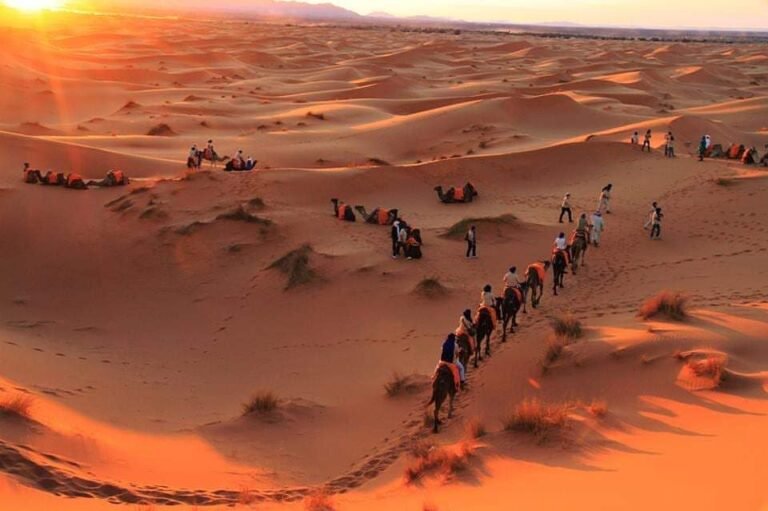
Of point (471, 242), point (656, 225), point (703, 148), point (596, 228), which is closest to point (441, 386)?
point (471, 242)

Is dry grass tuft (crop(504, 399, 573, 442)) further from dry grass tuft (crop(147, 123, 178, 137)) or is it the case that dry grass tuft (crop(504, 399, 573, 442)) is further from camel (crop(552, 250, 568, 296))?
dry grass tuft (crop(147, 123, 178, 137))

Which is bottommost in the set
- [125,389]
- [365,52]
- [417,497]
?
[125,389]

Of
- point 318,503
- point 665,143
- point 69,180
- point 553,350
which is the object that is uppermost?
point 665,143

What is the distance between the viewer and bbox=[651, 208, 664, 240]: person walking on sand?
21500 mm

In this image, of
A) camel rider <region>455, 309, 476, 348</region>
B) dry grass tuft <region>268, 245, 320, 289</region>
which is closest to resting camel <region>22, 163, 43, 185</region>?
dry grass tuft <region>268, 245, 320, 289</region>

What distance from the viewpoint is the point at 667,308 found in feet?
46.7

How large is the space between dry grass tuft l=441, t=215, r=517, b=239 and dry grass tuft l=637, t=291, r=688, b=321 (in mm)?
7735

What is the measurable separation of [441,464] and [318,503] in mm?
1679

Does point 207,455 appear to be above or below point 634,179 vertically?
below

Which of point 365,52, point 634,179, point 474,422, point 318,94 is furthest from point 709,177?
point 365,52

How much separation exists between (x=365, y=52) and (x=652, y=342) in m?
93.0

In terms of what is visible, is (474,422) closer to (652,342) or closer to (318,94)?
(652,342)

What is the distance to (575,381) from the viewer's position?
12086 millimetres

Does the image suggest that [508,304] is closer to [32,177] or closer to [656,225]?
[656,225]
